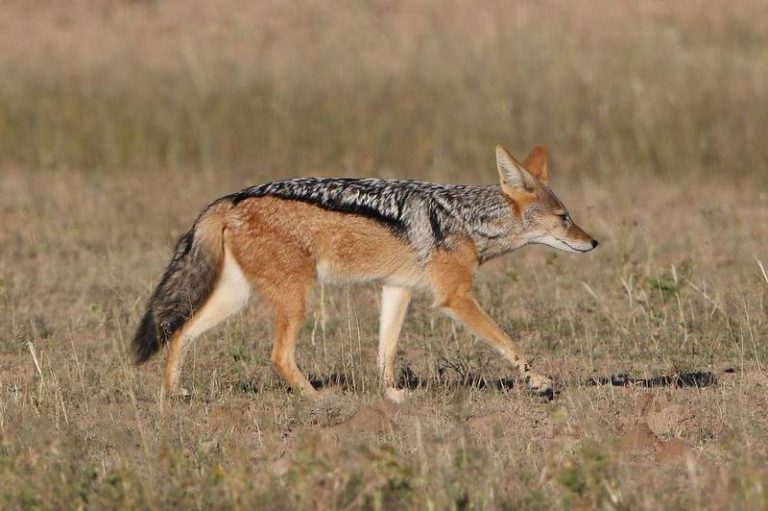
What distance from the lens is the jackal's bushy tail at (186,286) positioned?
7016mm

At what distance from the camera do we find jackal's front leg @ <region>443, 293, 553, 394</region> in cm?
694

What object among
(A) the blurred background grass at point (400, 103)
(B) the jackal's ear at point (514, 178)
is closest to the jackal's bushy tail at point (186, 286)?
(B) the jackal's ear at point (514, 178)

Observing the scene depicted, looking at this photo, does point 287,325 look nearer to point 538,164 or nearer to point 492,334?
point 492,334

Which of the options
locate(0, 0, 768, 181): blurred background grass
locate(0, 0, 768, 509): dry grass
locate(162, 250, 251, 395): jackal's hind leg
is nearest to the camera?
locate(0, 0, 768, 509): dry grass

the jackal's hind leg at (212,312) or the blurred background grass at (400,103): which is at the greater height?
the blurred background grass at (400,103)

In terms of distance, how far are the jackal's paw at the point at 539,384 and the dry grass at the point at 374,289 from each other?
7 centimetres

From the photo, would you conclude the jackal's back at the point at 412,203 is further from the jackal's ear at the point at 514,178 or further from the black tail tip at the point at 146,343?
the black tail tip at the point at 146,343

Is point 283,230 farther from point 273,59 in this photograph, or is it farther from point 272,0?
point 272,0

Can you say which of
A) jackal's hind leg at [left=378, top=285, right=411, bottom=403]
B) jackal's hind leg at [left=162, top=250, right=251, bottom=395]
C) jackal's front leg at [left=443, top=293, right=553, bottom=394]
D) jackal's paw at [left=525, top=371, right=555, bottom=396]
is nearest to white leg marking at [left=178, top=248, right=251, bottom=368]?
jackal's hind leg at [left=162, top=250, right=251, bottom=395]

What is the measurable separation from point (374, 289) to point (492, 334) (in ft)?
9.71

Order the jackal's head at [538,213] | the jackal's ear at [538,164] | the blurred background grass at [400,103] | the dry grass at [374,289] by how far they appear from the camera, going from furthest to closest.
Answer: the blurred background grass at [400,103] < the jackal's ear at [538,164] < the jackal's head at [538,213] < the dry grass at [374,289]

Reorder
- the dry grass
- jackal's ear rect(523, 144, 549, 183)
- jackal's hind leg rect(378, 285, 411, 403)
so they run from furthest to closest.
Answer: jackal's ear rect(523, 144, 549, 183) < jackal's hind leg rect(378, 285, 411, 403) < the dry grass

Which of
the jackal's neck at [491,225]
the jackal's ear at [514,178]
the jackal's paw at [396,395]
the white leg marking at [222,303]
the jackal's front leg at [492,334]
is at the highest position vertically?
the jackal's ear at [514,178]

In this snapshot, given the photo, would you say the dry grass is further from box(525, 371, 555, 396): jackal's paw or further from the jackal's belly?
the jackal's belly
